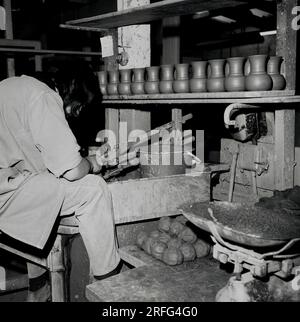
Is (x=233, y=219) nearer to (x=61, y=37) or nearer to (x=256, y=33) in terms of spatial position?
(x=256, y=33)

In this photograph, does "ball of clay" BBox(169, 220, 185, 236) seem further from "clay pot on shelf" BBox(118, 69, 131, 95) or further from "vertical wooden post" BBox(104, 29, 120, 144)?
"vertical wooden post" BBox(104, 29, 120, 144)

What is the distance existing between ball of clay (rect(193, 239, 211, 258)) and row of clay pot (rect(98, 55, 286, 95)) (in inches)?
41.0

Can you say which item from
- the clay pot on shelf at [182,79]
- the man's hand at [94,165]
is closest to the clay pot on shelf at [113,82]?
the clay pot on shelf at [182,79]

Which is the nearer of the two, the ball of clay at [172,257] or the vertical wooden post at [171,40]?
the ball of clay at [172,257]

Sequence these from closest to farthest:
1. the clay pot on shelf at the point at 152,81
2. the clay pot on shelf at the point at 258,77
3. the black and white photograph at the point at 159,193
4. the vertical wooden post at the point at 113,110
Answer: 1. the black and white photograph at the point at 159,193
2. the clay pot on shelf at the point at 258,77
3. the clay pot on shelf at the point at 152,81
4. the vertical wooden post at the point at 113,110

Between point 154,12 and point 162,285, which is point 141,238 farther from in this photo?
point 154,12

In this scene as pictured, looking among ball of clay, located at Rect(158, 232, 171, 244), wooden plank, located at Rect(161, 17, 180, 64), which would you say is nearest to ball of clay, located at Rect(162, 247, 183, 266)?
ball of clay, located at Rect(158, 232, 171, 244)

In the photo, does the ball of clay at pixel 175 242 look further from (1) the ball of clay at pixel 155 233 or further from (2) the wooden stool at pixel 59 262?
(2) the wooden stool at pixel 59 262

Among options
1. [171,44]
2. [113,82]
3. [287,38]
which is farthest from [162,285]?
[171,44]

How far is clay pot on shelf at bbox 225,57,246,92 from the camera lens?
2.45m

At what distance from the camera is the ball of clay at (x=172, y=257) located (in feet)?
7.73

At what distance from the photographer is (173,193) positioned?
2695mm

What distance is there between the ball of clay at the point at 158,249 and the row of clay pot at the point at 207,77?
1.10 metres
